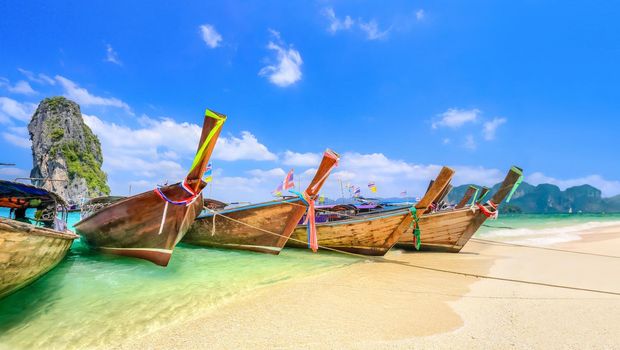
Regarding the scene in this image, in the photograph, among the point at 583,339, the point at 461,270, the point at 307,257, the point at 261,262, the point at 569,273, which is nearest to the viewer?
the point at 583,339

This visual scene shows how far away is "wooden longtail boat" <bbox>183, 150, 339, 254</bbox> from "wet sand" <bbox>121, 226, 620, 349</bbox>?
7.90 feet

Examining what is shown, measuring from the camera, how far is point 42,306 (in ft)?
15.0

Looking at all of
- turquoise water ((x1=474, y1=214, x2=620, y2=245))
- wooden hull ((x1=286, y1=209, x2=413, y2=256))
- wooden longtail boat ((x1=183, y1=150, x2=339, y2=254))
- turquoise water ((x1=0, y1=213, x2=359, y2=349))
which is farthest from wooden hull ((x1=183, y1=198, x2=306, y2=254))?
turquoise water ((x1=474, y1=214, x2=620, y2=245))

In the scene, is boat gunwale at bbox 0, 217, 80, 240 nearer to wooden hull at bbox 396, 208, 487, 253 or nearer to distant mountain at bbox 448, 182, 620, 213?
wooden hull at bbox 396, 208, 487, 253

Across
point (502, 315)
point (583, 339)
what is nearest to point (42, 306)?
point (502, 315)

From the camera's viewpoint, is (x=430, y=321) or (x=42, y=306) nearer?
(x=430, y=321)

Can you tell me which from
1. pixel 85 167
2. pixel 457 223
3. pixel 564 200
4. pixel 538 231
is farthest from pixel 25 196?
pixel 564 200

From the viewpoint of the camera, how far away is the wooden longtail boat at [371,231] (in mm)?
7906

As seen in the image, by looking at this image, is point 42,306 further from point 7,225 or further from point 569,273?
point 569,273

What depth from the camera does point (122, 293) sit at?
5211mm

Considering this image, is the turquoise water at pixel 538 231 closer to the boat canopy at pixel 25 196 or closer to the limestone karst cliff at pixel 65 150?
the boat canopy at pixel 25 196

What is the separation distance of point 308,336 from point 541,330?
2862 mm

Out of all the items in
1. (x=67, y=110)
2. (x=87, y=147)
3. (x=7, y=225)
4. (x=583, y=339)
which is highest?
(x=67, y=110)

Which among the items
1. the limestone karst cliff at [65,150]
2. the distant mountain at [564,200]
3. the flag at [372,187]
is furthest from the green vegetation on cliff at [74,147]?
the distant mountain at [564,200]
